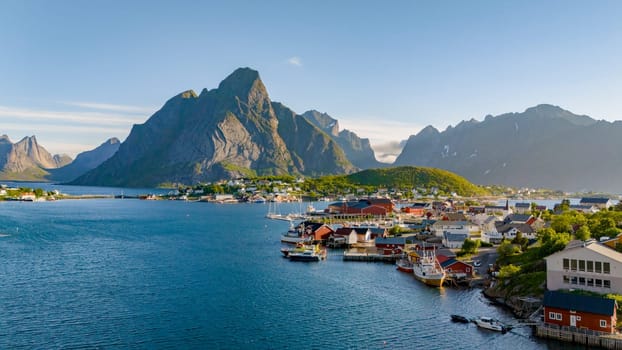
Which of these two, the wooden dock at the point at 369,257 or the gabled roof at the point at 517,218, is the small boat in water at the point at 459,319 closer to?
the wooden dock at the point at 369,257

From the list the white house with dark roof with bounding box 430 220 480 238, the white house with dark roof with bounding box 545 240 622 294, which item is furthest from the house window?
the white house with dark roof with bounding box 430 220 480 238

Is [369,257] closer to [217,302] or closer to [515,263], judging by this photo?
[515,263]

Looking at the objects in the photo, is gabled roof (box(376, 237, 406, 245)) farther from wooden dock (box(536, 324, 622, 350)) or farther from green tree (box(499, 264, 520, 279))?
wooden dock (box(536, 324, 622, 350))

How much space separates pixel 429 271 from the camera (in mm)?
44156

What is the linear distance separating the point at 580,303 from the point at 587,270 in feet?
14.2

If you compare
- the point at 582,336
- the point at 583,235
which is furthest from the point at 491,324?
the point at 583,235

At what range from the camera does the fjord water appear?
93.2ft

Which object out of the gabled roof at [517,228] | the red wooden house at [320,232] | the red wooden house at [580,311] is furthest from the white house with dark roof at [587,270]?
the red wooden house at [320,232]

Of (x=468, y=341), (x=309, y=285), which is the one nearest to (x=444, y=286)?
(x=309, y=285)

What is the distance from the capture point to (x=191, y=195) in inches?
7835

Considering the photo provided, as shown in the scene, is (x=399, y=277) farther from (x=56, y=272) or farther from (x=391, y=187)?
(x=391, y=187)

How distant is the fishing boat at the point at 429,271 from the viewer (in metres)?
42.8

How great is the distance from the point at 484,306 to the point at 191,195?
174272 millimetres

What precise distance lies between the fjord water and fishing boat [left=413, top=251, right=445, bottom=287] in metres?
1.07
